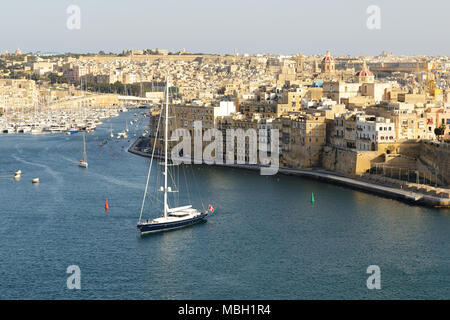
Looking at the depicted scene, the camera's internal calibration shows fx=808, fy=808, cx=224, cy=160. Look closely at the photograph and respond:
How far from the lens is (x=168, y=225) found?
2158 centimetres

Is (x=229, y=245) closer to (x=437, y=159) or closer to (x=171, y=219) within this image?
(x=171, y=219)

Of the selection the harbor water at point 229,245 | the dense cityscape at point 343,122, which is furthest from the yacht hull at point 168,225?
the dense cityscape at point 343,122

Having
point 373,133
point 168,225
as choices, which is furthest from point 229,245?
point 373,133

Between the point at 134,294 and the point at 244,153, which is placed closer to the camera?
the point at 134,294

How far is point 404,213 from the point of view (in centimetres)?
2352

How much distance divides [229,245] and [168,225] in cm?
231

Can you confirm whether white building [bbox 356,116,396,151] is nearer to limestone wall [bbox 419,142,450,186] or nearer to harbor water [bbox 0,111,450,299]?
limestone wall [bbox 419,142,450,186]

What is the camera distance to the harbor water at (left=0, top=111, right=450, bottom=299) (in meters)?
16.8

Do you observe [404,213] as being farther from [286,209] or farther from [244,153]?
[244,153]

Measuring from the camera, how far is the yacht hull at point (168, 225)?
21.0 m

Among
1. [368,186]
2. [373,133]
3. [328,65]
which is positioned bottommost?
[368,186]
